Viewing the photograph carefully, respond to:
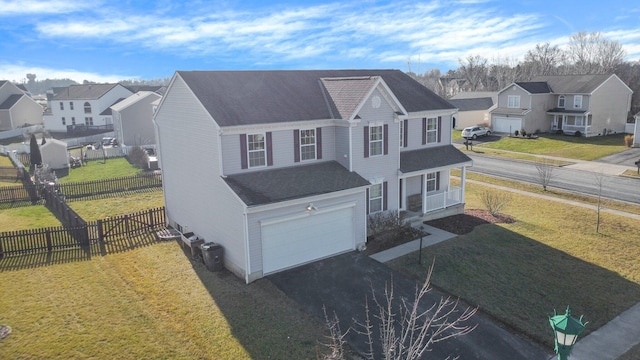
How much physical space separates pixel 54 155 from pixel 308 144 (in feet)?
109

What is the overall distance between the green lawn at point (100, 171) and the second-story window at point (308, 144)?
24.1m

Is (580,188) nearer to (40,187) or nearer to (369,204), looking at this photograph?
(369,204)

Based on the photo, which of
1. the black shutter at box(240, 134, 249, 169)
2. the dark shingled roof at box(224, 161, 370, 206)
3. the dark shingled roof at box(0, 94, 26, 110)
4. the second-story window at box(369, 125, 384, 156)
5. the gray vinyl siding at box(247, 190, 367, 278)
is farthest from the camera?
the dark shingled roof at box(0, 94, 26, 110)

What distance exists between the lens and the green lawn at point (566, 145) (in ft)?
148

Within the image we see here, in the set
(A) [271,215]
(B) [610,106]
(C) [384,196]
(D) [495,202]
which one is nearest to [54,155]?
(A) [271,215]

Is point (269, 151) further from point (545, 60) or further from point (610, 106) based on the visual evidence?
point (545, 60)

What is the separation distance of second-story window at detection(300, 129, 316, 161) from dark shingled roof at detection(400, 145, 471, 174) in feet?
17.2

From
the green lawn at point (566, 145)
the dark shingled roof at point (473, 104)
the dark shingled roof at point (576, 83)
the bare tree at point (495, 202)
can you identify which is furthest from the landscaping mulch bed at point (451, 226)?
the dark shingled roof at point (473, 104)

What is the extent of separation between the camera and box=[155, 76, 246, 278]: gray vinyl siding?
1772cm

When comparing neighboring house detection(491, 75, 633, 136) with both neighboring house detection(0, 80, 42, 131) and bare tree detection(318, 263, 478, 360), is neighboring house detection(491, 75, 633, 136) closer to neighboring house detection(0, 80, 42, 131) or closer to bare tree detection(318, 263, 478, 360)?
bare tree detection(318, 263, 478, 360)

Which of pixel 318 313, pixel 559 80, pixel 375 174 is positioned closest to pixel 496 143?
pixel 559 80

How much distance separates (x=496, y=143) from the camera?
52.9 metres

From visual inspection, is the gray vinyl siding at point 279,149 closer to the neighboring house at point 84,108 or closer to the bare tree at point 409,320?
the bare tree at point 409,320

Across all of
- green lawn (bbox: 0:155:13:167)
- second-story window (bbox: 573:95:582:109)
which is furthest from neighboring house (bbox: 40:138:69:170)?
second-story window (bbox: 573:95:582:109)
